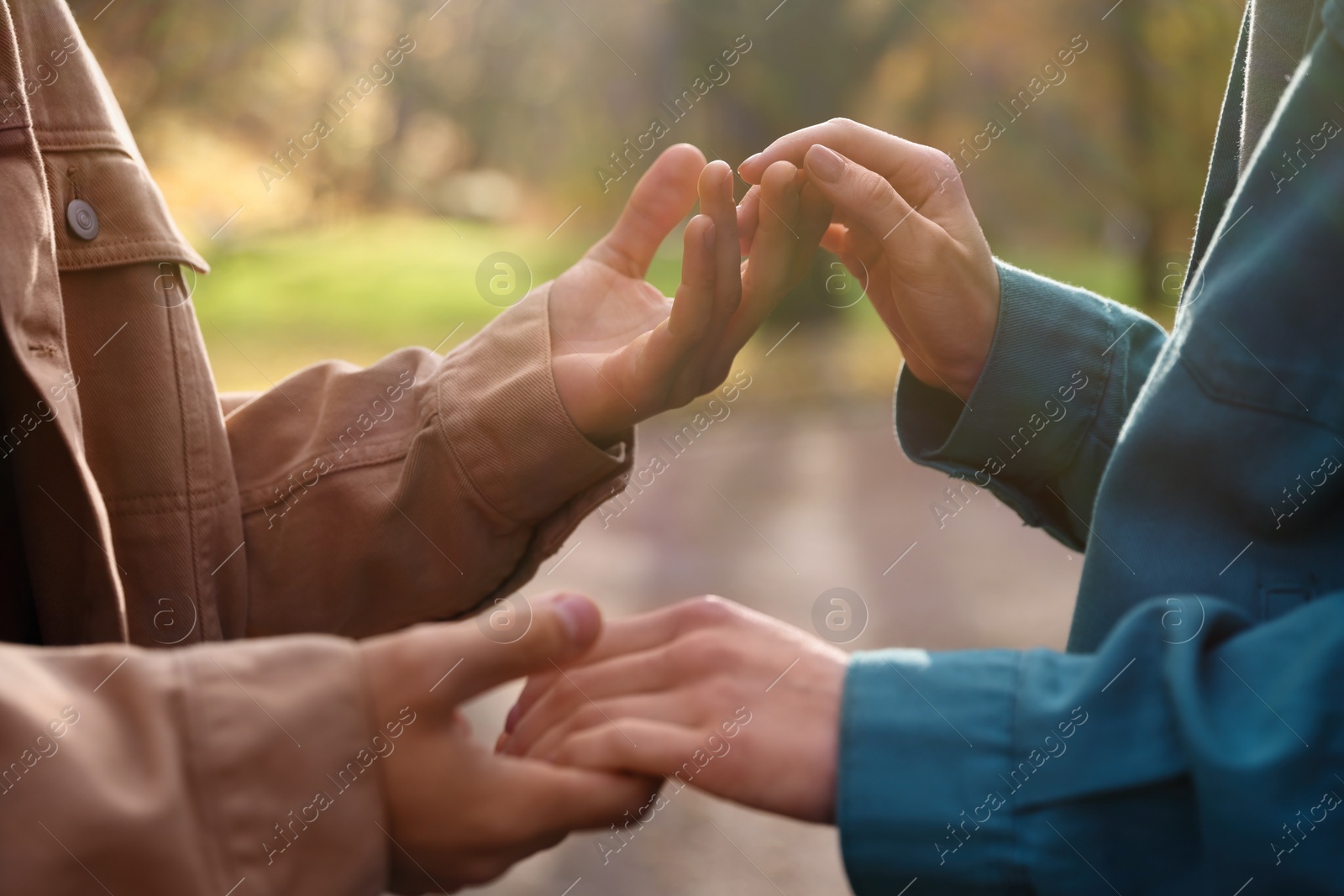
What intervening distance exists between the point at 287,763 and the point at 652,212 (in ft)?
3.76

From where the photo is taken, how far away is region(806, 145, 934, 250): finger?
1.44 meters

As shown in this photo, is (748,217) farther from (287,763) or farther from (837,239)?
(287,763)

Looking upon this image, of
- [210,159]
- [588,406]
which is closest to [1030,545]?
[588,406]

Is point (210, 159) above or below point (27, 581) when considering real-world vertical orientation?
below

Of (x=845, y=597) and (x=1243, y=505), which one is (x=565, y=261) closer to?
(x=845, y=597)

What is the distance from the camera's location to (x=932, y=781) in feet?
3.20

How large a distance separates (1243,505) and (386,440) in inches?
46.0

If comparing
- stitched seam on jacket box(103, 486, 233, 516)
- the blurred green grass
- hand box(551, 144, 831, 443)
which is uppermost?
hand box(551, 144, 831, 443)

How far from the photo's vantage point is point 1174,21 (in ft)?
37.3

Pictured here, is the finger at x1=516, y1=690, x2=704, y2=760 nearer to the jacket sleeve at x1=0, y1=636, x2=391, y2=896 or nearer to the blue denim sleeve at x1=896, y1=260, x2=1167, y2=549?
the jacket sleeve at x1=0, y1=636, x2=391, y2=896

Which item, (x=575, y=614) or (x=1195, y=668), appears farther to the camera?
(x=575, y=614)

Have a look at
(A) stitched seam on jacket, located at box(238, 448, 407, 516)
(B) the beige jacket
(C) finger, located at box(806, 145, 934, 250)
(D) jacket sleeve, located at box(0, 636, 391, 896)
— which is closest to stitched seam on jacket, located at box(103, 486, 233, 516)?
(B) the beige jacket

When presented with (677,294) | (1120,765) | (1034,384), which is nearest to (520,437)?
(677,294)

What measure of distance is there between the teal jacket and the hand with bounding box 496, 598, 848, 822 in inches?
1.8
